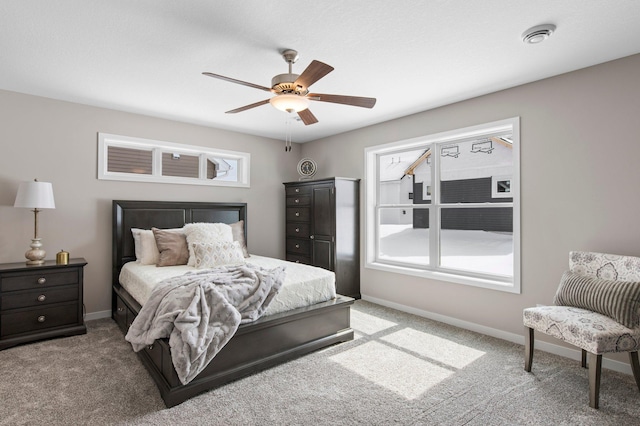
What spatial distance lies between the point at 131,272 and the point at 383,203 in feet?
10.9

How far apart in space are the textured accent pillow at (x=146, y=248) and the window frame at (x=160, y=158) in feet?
2.60

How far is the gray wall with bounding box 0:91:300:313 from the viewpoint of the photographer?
352 cm

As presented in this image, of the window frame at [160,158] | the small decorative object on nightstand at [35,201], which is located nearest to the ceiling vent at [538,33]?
the window frame at [160,158]

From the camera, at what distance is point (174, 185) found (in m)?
4.61

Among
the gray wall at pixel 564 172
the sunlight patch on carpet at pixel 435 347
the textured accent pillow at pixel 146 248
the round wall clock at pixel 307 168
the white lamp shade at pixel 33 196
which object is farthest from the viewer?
the round wall clock at pixel 307 168

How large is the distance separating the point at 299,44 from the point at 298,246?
11.1ft

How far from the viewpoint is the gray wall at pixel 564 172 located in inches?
106

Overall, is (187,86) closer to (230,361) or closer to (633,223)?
(230,361)

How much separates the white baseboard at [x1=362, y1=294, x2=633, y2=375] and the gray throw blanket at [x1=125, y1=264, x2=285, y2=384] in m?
2.12

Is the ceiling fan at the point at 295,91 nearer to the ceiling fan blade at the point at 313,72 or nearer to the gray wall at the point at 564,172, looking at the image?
the ceiling fan blade at the point at 313,72

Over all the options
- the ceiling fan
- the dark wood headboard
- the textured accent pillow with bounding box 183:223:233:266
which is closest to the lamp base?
the dark wood headboard

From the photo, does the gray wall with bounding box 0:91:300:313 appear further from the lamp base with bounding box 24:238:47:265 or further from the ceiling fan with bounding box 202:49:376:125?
the ceiling fan with bounding box 202:49:376:125

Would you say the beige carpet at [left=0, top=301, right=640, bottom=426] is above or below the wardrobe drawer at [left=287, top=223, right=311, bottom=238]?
below

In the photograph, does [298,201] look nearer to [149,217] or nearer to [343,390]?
[149,217]
